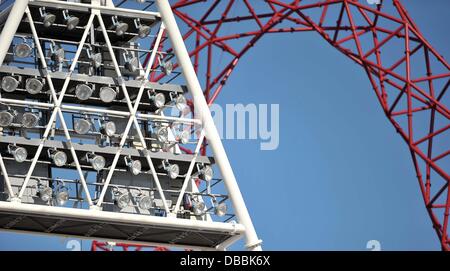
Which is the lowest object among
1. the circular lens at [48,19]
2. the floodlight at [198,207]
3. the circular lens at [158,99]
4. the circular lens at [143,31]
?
the floodlight at [198,207]

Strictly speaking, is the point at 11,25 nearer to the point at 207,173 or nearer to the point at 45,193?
the point at 45,193

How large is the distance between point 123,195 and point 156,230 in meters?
1.86

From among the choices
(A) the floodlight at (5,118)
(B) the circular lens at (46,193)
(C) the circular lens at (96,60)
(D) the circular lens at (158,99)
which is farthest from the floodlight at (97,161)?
(C) the circular lens at (96,60)

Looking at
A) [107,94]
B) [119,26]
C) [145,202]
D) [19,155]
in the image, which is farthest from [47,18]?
[145,202]

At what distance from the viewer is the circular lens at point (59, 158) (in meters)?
50.9

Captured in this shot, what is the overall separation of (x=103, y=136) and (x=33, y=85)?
264 centimetres

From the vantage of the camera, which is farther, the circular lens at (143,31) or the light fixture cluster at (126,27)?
the circular lens at (143,31)

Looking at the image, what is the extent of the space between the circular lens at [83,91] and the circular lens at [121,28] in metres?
2.52

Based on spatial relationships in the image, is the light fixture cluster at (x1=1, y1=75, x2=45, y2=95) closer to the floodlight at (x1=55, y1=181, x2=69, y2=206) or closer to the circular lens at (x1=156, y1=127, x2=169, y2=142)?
the floodlight at (x1=55, y1=181, x2=69, y2=206)

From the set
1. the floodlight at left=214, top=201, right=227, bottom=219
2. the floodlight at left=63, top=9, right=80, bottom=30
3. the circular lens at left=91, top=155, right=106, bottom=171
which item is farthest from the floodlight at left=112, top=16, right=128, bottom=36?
the floodlight at left=214, top=201, right=227, bottom=219

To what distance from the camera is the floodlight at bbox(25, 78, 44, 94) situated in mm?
51531

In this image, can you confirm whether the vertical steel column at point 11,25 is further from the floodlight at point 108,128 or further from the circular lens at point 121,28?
the floodlight at point 108,128
